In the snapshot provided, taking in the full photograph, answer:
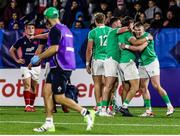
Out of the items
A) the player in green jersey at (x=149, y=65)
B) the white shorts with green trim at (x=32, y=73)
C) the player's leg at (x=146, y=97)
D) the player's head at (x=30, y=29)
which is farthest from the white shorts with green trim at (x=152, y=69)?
the player's head at (x=30, y=29)

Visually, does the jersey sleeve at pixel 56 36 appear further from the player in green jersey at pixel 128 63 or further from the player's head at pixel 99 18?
the player's head at pixel 99 18

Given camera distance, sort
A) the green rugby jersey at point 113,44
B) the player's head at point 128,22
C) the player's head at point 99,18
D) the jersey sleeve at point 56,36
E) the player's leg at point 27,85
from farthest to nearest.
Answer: the player's leg at point 27,85
the player's head at point 99,18
the green rugby jersey at point 113,44
the player's head at point 128,22
the jersey sleeve at point 56,36

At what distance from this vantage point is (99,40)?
1817 centimetres

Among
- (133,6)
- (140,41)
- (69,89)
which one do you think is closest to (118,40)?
(140,41)

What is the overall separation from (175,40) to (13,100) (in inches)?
197

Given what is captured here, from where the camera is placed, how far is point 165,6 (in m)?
24.8

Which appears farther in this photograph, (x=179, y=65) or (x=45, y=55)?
(x=179, y=65)

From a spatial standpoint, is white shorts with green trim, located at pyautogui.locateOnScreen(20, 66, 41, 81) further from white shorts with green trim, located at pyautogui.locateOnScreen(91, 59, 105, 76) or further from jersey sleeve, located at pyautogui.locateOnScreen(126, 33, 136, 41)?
jersey sleeve, located at pyautogui.locateOnScreen(126, 33, 136, 41)

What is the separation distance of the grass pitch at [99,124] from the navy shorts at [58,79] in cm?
74

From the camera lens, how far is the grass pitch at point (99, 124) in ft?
43.4

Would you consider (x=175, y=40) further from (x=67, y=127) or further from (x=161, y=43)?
(x=67, y=127)

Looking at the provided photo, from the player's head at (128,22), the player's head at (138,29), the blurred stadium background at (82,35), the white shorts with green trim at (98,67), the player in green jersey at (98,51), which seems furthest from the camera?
the blurred stadium background at (82,35)

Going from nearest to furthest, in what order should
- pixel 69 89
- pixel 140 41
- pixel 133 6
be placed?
pixel 140 41 → pixel 69 89 → pixel 133 6

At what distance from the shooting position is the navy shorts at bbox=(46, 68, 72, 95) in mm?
13445
